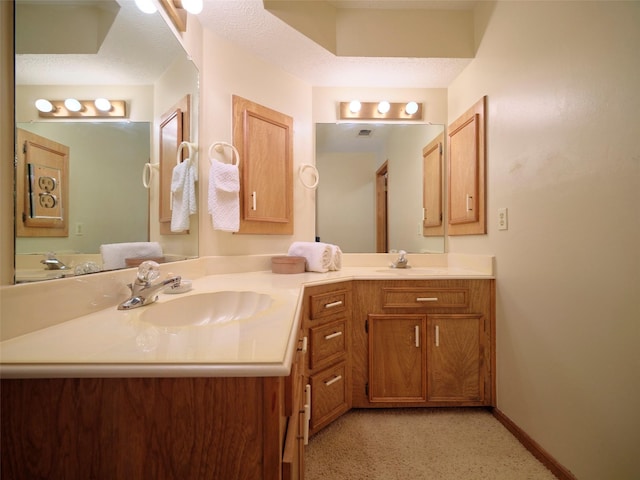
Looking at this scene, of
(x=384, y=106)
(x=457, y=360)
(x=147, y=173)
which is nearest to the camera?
(x=147, y=173)

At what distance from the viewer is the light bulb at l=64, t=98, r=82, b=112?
67 centimetres

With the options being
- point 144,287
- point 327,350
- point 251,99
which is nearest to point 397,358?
point 327,350

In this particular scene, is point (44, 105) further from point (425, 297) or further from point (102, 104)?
point (425, 297)

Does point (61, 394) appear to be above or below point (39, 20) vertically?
below

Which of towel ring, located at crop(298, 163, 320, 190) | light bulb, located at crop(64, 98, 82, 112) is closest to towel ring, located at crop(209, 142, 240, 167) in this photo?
towel ring, located at crop(298, 163, 320, 190)

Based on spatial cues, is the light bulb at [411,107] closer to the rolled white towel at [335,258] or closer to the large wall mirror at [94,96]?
the rolled white towel at [335,258]

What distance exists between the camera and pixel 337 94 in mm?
1915

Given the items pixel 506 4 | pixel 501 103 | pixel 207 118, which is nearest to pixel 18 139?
pixel 207 118

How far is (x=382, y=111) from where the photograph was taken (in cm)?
192

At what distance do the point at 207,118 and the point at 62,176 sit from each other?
97 centimetres

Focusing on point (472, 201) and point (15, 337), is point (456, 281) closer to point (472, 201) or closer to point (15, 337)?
point (472, 201)

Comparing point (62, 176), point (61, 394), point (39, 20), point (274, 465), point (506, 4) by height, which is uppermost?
point (506, 4)

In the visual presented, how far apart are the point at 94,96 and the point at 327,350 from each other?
1.30m

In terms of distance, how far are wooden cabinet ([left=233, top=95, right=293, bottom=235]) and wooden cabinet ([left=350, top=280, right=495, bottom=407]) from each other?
70 cm
